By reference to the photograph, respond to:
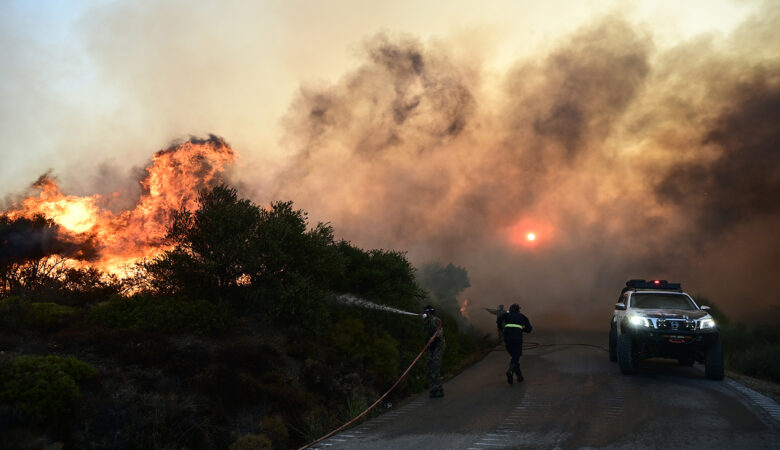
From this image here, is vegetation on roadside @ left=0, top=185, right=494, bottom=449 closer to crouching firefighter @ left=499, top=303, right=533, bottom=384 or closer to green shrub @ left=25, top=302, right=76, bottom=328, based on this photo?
green shrub @ left=25, top=302, right=76, bottom=328

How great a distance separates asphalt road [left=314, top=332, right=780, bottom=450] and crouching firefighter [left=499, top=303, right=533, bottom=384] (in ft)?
1.33

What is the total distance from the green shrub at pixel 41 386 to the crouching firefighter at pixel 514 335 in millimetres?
10423

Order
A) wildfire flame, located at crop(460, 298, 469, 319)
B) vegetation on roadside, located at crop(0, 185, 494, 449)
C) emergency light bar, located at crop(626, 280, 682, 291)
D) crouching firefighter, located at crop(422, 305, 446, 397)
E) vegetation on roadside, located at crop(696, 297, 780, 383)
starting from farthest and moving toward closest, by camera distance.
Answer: wildfire flame, located at crop(460, 298, 469, 319) → vegetation on roadside, located at crop(696, 297, 780, 383) → emergency light bar, located at crop(626, 280, 682, 291) → crouching firefighter, located at crop(422, 305, 446, 397) → vegetation on roadside, located at crop(0, 185, 494, 449)

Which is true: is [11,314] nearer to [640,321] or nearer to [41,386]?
[41,386]

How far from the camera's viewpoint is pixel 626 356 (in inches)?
603

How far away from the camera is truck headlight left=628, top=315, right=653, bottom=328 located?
14727mm

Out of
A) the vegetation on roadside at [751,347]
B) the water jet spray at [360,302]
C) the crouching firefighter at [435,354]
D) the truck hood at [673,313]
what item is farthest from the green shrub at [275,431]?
the vegetation on roadside at [751,347]

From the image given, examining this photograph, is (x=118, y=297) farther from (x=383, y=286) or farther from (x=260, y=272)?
(x=383, y=286)

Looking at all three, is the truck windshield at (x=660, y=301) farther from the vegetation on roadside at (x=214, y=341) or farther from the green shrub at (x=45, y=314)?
the green shrub at (x=45, y=314)

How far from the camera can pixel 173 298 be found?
14.5 meters

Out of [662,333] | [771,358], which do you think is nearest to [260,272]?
[662,333]

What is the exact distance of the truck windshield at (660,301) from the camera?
15.9m

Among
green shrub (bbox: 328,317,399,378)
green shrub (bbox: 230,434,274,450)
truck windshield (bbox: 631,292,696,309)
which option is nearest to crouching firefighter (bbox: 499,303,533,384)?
green shrub (bbox: 328,317,399,378)

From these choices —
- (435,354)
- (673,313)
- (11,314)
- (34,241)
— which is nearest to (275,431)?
(435,354)
